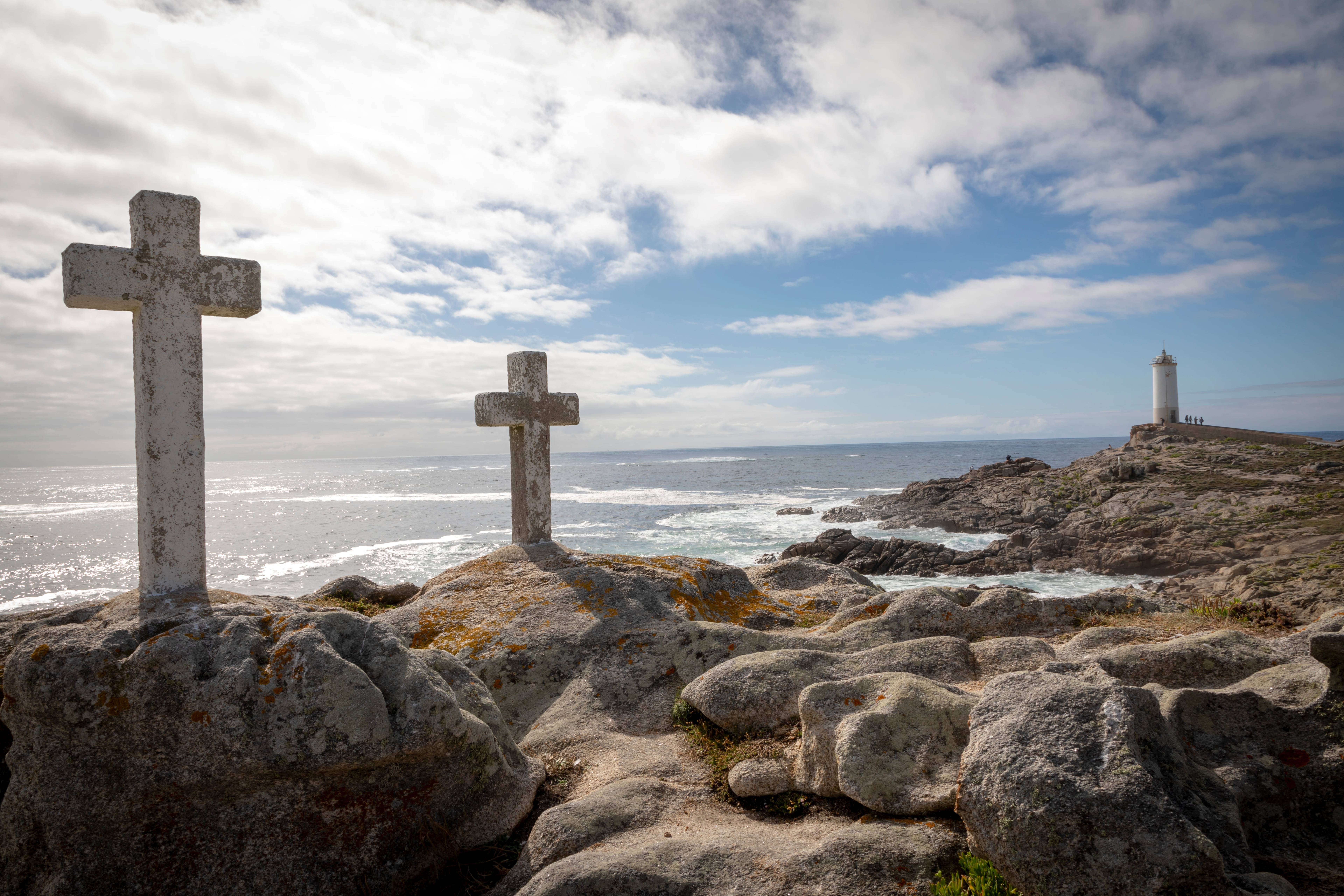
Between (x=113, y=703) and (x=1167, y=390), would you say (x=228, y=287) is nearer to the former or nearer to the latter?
(x=113, y=703)

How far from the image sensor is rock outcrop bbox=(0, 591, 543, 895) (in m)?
3.73

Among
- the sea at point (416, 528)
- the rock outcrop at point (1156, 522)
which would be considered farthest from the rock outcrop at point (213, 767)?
the rock outcrop at point (1156, 522)

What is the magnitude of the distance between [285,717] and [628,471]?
396 feet

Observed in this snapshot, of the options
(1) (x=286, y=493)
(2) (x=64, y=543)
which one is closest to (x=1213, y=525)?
(2) (x=64, y=543)

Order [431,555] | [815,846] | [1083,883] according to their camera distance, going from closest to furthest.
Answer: [1083,883], [815,846], [431,555]

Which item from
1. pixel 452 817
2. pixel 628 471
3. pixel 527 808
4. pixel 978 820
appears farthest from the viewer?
pixel 628 471

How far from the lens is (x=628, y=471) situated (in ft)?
408

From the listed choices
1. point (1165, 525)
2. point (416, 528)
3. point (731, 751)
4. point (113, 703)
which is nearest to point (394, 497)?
point (416, 528)

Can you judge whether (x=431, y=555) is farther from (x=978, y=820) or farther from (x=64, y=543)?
(x=978, y=820)

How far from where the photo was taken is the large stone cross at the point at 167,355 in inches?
232

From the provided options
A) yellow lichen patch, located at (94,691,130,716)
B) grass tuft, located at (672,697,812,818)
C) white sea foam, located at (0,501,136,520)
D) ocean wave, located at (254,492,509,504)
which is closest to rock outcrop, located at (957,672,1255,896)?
grass tuft, located at (672,697,812,818)

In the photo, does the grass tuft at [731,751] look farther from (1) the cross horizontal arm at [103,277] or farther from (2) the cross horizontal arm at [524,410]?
(1) the cross horizontal arm at [103,277]

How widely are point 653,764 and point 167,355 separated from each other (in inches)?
220

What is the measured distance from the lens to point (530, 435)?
391 inches
